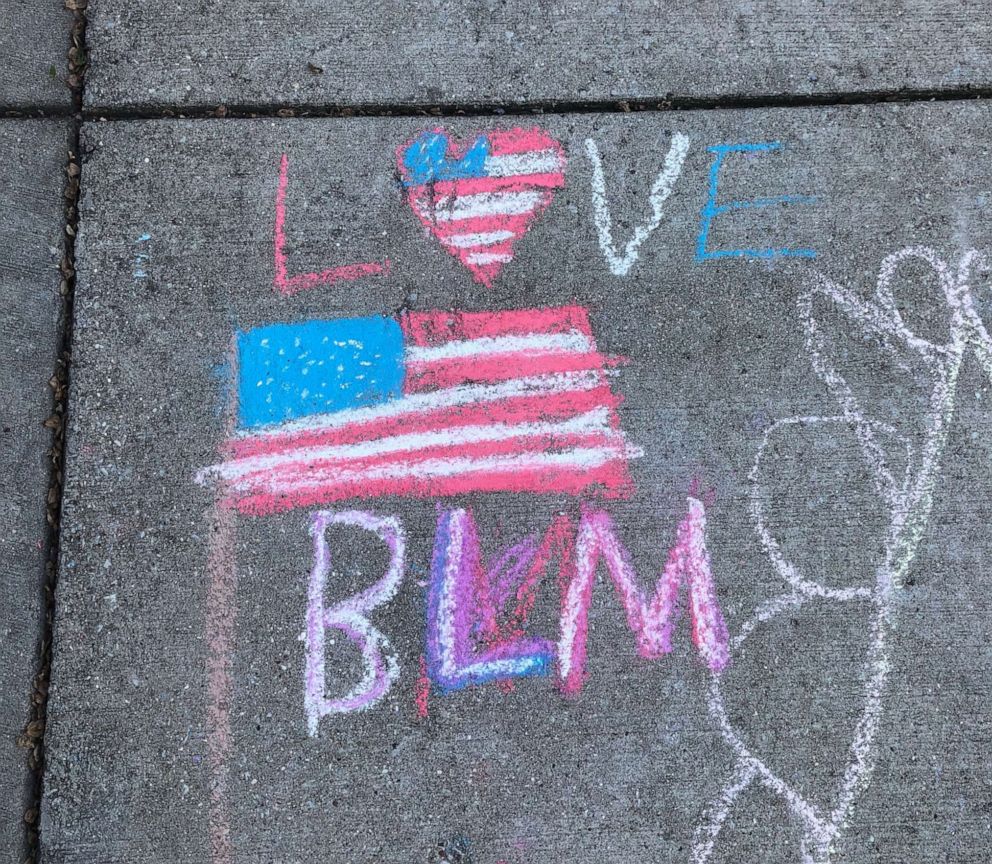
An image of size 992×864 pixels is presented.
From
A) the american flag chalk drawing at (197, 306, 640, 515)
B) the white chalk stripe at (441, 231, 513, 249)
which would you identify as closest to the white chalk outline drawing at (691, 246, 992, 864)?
the american flag chalk drawing at (197, 306, 640, 515)

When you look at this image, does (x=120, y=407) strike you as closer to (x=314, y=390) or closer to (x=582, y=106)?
(x=314, y=390)

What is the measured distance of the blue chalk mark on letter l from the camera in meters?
2.04

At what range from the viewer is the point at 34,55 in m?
2.10

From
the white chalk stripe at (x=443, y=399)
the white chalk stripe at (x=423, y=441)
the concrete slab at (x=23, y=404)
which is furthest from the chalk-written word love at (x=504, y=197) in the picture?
the concrete slab at (x=23, y=404)

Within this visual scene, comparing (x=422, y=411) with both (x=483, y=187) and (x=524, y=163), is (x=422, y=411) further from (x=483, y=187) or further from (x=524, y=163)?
(x=524, y=163)

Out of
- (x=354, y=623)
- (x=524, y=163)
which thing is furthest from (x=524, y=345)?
(x=354, y=623)

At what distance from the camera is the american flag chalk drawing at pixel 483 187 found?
2039 millimetres

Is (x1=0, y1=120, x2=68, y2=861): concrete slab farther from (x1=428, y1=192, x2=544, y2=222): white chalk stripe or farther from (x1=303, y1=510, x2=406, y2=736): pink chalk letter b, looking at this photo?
(x1=428, y1=192, x2=544, y2=222): white chalk stripe

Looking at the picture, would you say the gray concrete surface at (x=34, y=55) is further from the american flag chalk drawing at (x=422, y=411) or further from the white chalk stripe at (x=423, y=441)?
the white chalk stripe at (x=423, y=441)

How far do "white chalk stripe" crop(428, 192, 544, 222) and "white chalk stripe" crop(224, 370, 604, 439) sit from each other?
1.53 ft

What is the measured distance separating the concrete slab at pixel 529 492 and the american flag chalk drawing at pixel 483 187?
0.01 metres

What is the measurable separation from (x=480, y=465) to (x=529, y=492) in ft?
0.48

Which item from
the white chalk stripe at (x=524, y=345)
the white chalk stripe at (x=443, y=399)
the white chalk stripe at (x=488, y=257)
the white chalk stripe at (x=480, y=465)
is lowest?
the white chalk stripe at (x=480, y=465)

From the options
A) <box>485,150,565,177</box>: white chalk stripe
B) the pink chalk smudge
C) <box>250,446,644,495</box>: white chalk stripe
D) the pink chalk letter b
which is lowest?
the pink chalk smudge
